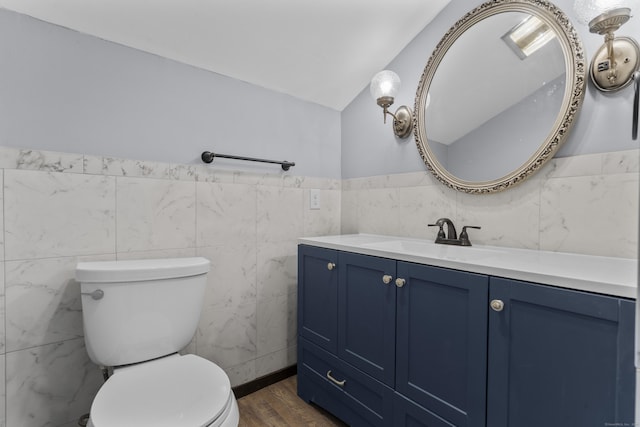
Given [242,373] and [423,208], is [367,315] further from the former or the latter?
[242,373]

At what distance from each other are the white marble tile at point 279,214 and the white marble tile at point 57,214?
74 centimetres

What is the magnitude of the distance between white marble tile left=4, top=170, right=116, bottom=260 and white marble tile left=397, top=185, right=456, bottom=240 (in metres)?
1.47

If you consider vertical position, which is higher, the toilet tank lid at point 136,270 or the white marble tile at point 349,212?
the white marble tile at point 349,212

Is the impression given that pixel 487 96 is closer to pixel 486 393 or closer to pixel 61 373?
pixel 486 393

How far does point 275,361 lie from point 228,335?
1.30ft

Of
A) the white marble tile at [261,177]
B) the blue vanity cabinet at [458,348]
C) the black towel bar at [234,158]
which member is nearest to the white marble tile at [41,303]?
the black towel bar at [234,158]

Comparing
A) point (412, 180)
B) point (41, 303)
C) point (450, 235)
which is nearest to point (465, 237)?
point (450, 235)

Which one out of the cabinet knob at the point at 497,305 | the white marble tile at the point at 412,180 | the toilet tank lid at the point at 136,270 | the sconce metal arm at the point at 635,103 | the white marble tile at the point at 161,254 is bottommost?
the cabinet knob at the point at 497,305

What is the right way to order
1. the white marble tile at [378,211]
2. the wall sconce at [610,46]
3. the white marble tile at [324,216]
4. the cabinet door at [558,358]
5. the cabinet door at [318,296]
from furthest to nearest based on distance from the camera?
the white marble tile at [324,216], the white marble tile at [378,211], the cabinet door at [318,296], the wall sconce at [610,46], the cabinet door at [558,358]

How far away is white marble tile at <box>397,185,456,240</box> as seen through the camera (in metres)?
1.61

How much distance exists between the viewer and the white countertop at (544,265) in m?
0.78

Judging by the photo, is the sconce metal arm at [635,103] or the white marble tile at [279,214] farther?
the white marble tile at [279,214]

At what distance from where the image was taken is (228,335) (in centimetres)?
175

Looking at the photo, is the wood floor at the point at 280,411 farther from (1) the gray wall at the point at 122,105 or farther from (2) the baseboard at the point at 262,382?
(1) the gray wall at the point at 122,105
